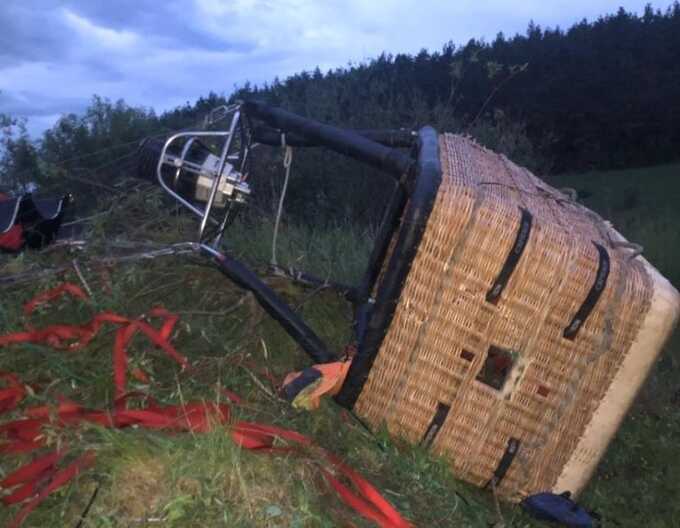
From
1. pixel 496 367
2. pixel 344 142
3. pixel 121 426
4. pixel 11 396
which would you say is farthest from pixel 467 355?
pixel 11 396

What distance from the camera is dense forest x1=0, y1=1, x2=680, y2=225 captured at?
279 inches

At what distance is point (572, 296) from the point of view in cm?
273

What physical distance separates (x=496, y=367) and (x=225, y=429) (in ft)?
3.27

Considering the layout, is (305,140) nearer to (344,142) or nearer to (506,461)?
(344,142)

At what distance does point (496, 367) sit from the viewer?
2.80 m

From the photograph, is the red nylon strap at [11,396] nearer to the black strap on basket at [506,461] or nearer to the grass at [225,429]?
the grass at [225,429]

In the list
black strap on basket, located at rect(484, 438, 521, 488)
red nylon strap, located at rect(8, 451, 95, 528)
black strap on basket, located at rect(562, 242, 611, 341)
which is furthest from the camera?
black strap on basket, located at rect(484, 438, 521, 488)

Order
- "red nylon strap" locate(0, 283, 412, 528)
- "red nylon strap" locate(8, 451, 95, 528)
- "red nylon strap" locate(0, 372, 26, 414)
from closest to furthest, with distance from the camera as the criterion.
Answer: "red nylon strap" locate(8, 451, 95, 528) < "red nylon strap" locate(0, 283, 412, 528) < "red nylon strap" locate(0, 372, 26, 414)

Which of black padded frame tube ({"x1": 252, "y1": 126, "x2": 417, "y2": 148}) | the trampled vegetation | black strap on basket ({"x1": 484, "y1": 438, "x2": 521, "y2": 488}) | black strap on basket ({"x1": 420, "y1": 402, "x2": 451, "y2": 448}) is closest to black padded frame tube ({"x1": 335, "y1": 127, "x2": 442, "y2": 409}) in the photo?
the trampled vegetation

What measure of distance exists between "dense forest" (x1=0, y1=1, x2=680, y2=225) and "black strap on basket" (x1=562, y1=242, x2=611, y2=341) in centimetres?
231

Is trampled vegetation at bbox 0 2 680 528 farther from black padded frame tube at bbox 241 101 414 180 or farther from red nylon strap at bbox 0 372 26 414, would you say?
black padded frame tube at bbox 241 101 414 180

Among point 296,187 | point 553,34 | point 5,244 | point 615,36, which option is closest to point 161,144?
point 5,244

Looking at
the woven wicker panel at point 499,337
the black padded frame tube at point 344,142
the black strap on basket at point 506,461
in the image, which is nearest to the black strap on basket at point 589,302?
the woven wicker panel at point 499,337

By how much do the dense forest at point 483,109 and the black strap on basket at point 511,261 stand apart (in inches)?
84.7
